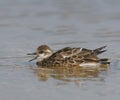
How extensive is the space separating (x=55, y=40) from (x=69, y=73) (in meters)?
2.61

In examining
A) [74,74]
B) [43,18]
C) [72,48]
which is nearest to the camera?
[74,74]

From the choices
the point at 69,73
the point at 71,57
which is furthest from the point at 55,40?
the point at 69,73

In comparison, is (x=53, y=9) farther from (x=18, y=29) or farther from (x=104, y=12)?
(x=18, y=29)

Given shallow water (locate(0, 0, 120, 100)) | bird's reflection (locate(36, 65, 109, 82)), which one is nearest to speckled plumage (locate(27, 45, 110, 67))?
bird's reflection (locate(36, 65, 109, 82))

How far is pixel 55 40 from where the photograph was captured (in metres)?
15.5

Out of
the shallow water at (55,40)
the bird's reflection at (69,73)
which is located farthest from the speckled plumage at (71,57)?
the shallow water at (55,40)

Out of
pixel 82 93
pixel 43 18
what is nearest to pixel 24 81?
pixel 82 93

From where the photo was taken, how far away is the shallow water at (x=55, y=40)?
11.2 meters

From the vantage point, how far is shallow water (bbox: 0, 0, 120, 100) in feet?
36.9

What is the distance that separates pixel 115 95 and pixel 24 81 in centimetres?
185

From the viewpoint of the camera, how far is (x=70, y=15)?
60.4 feet

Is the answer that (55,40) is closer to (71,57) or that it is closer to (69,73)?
(71,57)

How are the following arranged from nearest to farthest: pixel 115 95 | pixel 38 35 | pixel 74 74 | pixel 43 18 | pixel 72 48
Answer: pixel 115 95 → pixel 74 74 → pixel 72 48 → pixel 38 35 → pixel 43 18

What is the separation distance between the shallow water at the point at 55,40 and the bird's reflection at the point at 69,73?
0.08ft
